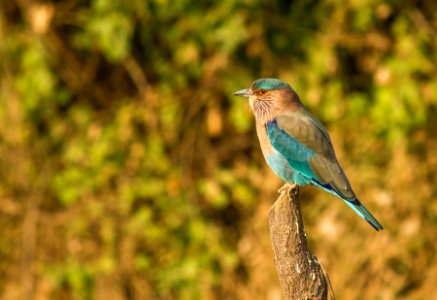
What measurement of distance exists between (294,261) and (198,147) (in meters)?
4.12

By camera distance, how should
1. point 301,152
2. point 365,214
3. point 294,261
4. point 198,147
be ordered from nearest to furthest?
point 294,261 < point 365,214 < point 301,152 < point 198,147

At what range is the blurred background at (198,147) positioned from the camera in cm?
709

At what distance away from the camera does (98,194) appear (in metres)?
7.70

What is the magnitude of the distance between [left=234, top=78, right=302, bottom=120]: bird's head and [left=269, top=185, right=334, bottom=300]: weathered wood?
102cm

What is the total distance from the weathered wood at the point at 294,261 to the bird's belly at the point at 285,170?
0.65 metres

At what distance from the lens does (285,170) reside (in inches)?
182

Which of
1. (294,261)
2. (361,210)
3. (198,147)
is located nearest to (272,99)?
(361,210)

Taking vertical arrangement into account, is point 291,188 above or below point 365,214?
above

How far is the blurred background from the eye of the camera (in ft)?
23.2

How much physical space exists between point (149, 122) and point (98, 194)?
2.69ft

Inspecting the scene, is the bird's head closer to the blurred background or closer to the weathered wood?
the weathered wood

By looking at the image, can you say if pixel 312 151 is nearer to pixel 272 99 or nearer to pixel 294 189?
pixel 294 189

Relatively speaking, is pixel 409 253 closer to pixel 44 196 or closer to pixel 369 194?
pixel 369 194

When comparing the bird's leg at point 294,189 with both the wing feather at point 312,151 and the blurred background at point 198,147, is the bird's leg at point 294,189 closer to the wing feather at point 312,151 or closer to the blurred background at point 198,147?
the wing feather at point 312,151
